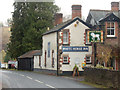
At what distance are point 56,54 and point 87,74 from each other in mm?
12691

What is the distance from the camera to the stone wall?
19312 mm

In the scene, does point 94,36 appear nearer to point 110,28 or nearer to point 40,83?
point 110,28

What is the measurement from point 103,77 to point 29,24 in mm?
42890

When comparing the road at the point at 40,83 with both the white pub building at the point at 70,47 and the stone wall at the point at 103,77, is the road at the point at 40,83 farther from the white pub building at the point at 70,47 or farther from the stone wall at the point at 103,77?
the white pub building at the point at 70,47

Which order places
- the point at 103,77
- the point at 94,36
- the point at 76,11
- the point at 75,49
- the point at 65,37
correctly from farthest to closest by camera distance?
the point at 76,11, the point at 65,37, the point at 75,49, the point at 94,36, the point at 103,77

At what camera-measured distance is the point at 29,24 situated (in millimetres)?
62656

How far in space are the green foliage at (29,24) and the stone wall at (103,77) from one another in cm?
3689

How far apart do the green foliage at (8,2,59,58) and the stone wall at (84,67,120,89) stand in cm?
3689

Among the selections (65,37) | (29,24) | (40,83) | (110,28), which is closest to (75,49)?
(65,37)

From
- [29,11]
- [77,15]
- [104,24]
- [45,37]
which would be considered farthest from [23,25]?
[104,24]

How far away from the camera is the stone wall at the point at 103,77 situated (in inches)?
760

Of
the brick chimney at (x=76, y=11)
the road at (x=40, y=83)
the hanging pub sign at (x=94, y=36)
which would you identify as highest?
the brick chimney at (x=76, y=11)

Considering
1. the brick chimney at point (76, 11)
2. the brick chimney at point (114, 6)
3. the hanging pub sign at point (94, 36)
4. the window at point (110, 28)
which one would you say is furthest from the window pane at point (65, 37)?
the brick chimney at point (114, 6)

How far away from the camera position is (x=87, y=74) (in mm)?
25484
